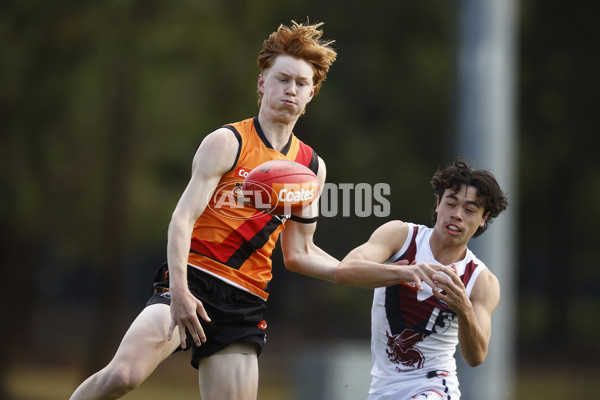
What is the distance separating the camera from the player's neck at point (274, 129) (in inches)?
196

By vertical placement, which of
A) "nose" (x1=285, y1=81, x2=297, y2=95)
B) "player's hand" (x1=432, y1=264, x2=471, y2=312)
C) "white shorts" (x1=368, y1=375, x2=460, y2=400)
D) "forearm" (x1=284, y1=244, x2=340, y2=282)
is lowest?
"white shorts" (x1=368, y1=375, x2=460, y2=400)

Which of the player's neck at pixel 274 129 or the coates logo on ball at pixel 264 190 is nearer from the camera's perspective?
the coates logo on ball at pixel 264 190

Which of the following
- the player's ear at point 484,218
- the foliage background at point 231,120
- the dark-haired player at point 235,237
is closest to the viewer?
the dark-haired player at point 235,237

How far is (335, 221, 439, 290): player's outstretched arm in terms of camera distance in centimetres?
444

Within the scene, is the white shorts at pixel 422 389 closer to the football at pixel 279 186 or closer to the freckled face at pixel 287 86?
the football at pixel 279 186

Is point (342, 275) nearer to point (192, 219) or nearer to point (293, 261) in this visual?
point (293, 261)

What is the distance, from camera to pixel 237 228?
4.91m

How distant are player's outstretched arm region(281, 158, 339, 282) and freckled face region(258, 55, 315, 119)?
47cm

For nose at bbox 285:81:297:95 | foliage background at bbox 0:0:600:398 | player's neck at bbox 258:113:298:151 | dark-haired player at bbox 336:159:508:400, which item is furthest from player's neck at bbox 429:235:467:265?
foliage background at bbox 0:0:600:398

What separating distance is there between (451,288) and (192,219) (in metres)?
1.42

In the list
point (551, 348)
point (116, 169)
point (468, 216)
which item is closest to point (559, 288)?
point (551, 348)

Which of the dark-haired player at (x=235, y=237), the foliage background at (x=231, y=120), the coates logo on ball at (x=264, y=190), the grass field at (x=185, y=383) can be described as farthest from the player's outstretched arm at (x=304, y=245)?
the foliage background at (x=231, y=120)

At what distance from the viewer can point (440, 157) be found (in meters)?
20.2

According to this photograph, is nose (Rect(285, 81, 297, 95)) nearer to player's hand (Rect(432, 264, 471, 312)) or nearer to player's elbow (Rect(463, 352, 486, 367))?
player's hand (Rect(432, 264, 471, 312))
